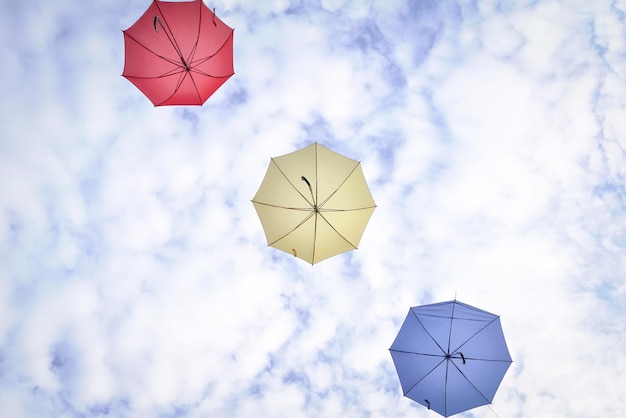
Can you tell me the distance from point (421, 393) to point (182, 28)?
13.8 m

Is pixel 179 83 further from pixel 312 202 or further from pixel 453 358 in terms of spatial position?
pixel 453 358

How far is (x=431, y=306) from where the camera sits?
13.4 m

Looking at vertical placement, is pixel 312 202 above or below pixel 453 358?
above

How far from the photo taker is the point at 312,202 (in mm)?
12445

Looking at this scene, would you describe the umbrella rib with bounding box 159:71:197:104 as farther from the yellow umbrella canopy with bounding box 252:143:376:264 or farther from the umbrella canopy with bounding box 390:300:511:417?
the umbrella canopy with bounding box 390:300:511:417

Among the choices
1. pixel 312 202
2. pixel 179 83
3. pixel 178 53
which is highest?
pixel 178 53

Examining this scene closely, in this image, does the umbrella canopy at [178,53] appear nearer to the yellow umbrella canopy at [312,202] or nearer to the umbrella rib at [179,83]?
the umbrella rib at [179,83]

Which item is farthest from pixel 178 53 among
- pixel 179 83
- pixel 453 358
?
pixel 453 358

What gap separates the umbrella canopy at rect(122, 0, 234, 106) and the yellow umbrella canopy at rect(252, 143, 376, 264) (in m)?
3.60

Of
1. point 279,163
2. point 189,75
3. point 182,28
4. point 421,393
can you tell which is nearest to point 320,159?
point 279,163

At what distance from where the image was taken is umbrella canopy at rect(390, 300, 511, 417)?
41.1ft

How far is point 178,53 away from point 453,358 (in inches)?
508

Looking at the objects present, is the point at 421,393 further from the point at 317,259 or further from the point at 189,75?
the point at 189,75

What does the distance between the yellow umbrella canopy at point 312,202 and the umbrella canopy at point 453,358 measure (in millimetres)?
3819
